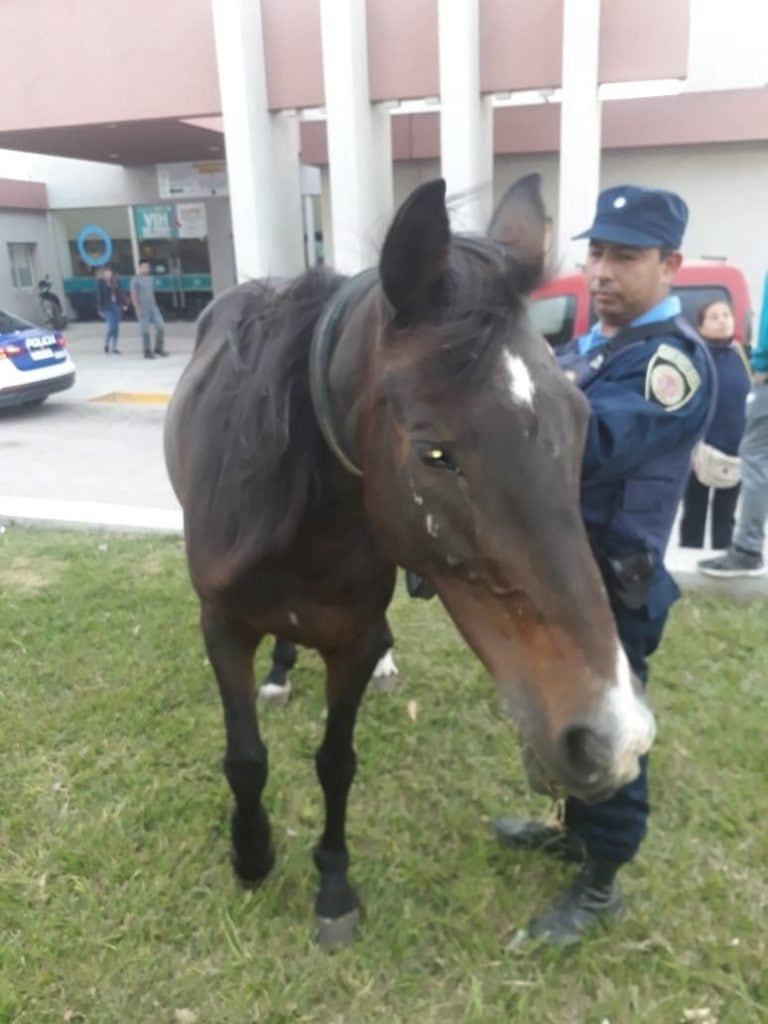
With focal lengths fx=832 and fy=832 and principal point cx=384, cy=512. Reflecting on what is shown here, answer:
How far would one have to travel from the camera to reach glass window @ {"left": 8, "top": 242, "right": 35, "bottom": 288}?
2120 centimetres

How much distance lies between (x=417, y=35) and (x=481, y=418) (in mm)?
10025

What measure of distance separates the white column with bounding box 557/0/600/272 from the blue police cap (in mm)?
6990

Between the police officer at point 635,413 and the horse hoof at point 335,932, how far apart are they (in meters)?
0.55

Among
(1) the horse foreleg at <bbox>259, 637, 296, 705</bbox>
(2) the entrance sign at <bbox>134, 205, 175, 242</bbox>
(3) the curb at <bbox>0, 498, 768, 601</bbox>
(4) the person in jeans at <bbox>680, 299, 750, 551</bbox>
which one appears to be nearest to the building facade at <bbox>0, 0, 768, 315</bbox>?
(3) the curb at <bbox>0, 498, 768, 601</bbox>

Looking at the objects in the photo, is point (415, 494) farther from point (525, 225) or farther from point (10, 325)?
point (10, 325)

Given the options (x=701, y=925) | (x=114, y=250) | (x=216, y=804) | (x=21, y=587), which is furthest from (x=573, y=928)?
(x=114, y=250)

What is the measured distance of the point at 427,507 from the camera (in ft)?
4.58

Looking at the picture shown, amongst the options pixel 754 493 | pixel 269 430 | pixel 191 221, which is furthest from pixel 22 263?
pixel 269 430

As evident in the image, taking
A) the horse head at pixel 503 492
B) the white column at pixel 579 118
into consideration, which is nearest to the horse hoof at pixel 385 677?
the horse head at pixel 503 492

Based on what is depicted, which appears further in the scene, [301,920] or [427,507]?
[301,920]

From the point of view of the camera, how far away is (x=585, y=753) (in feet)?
4.42

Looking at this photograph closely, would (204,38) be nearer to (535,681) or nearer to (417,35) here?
(417,35)

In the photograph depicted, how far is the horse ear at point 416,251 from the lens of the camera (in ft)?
4.36

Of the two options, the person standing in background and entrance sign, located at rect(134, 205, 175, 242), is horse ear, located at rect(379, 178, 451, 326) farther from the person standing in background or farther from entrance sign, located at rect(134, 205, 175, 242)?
entrance sign, located at rect(134, 205, 175, 242)
